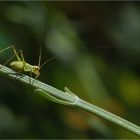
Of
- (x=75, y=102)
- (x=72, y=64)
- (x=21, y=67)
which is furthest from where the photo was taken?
(x=72, y=64)

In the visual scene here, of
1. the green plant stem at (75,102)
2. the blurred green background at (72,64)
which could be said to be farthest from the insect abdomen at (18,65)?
the green plant stem at (75,102)

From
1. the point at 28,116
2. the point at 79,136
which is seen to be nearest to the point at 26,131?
the point at 28,116

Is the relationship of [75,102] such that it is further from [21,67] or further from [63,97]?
[21,67]

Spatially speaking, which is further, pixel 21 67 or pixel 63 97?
pixel 21 67

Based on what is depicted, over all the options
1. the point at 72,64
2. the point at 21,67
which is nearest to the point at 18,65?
the point at 21,67

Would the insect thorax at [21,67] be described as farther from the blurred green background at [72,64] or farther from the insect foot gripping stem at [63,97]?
the insect foot gripping stem at [63,97]

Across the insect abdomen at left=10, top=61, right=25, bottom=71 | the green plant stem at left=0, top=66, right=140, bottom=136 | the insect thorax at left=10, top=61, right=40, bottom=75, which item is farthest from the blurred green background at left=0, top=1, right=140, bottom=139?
the green plant stem at left=0, top=66, right=140, bottom=136

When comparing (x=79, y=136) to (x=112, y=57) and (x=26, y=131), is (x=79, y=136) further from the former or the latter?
(x=112, y=57)

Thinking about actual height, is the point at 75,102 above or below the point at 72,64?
below

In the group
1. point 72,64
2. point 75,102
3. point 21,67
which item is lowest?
point 75,102
